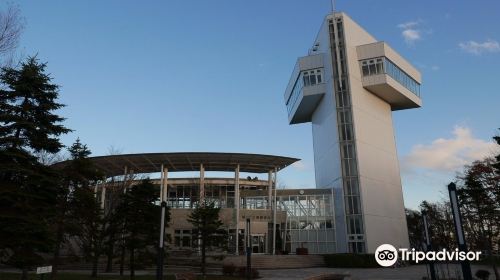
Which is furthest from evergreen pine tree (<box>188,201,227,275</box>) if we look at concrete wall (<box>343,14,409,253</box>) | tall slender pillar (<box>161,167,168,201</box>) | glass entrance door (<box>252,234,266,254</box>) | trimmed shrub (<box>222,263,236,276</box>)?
concrete wall (<box>343,14,409,253</box>)

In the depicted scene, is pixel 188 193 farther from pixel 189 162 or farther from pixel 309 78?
pixel 309 78

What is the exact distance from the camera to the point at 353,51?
47375mm

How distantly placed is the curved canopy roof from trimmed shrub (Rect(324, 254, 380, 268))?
12.1 meters

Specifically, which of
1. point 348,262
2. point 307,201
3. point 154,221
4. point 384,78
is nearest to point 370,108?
point 384,78

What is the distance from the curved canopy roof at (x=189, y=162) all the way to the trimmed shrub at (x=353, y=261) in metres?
12.1

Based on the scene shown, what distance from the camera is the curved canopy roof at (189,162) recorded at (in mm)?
44812

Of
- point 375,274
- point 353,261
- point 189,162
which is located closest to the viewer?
point 375,274

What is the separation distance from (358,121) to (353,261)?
15.5 m

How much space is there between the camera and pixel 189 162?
1879 inches

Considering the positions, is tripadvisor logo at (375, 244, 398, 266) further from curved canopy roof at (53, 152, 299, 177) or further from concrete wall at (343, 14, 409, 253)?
curved canopy roof at (53, 152, 299, 177)

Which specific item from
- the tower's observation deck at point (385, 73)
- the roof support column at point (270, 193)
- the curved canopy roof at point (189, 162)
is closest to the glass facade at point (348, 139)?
the tower's observation deck at point (385, 73)

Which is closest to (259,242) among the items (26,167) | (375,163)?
(375,163)

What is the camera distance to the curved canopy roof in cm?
4481

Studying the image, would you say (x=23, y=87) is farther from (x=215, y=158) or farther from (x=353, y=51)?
(x=353, y=51)
